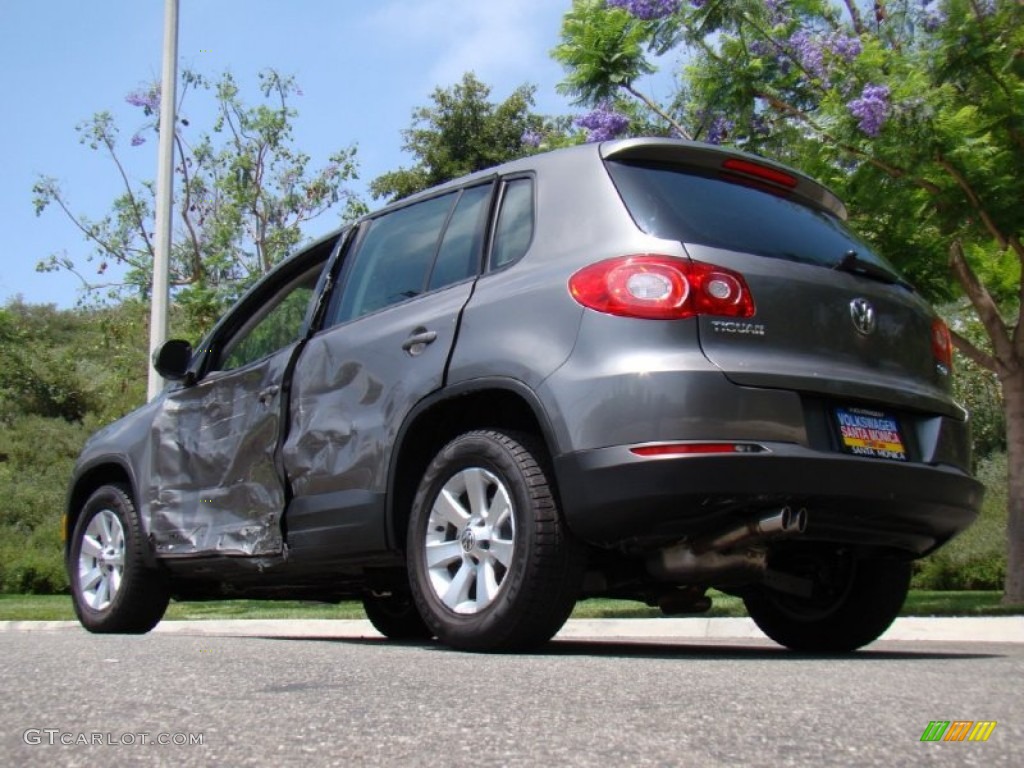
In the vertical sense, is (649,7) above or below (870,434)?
above

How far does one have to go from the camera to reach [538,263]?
477 cm

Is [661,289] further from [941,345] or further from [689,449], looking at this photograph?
[941,345]

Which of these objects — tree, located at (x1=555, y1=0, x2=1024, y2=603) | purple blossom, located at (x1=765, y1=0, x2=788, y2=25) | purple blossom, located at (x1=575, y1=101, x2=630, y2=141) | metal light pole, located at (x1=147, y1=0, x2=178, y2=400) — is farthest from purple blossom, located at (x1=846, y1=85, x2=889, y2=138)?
metal light pole, located at (x1=147, y1=0, x2=178, y2=400)

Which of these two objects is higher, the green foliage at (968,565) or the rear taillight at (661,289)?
the rear taillight at (661,289)

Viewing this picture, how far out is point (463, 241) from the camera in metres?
5.27

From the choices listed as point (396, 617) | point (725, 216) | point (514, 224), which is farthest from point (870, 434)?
point (396, 617)

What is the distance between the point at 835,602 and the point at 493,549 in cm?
178

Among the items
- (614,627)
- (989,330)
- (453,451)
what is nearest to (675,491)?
(453,451)

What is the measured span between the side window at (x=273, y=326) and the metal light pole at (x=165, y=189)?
26.8 feet

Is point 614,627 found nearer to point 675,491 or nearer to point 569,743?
point 675,491

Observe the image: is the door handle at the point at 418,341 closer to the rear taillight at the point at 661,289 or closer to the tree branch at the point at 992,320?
the rear taillight at the point at 661,289

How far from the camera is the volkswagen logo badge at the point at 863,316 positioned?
478 centimetres

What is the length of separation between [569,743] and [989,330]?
11.2 m

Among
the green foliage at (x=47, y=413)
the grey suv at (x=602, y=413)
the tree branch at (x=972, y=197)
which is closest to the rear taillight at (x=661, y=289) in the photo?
the grey suv at (x=602, y=413)
